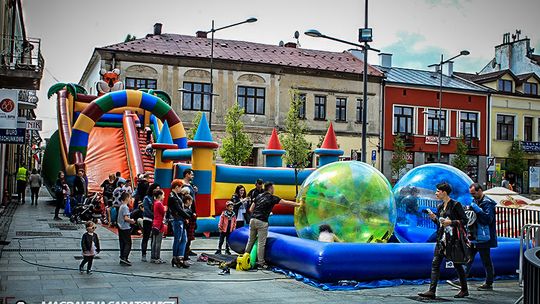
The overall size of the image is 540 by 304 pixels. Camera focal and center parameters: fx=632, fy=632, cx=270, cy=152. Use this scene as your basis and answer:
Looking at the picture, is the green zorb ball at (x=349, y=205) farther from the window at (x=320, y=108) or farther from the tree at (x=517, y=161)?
the tree at (x=517, y=161)

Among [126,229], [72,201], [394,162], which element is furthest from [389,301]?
[394,162]

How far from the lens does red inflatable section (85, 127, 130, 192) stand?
26.3 m

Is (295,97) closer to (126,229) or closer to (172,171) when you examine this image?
(172,171)

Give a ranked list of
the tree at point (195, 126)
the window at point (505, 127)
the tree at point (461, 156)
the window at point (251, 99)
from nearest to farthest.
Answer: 1. the tree at point (195, 126)
2. the window at point (251, 99)
3. the tree at point (461, 156)
4. the window at point (505, 127)

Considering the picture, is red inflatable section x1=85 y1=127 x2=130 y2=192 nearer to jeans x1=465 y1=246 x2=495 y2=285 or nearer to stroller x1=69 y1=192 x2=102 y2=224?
stroller x1=69 y1=192 x2=102 y2=224

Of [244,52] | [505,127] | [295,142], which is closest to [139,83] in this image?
[244,52]

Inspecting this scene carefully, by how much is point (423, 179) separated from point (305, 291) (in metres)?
4.93

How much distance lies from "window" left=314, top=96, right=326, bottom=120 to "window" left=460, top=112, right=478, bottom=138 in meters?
11.6

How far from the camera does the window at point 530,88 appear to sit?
170 feet

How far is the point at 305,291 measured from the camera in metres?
10.4

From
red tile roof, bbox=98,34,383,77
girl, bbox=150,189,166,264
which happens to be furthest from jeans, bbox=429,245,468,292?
red tile roof, bbox=98,34,383,77

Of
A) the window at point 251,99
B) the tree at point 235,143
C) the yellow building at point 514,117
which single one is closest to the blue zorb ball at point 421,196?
the tree at point 235,143

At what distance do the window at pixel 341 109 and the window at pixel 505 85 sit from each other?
14323 mm

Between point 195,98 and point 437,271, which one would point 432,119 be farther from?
point 437,271
